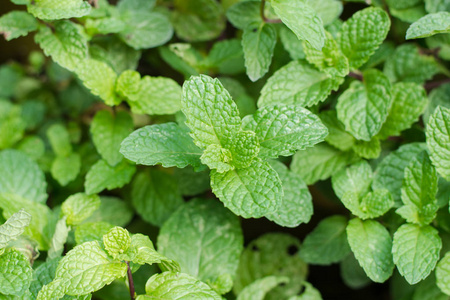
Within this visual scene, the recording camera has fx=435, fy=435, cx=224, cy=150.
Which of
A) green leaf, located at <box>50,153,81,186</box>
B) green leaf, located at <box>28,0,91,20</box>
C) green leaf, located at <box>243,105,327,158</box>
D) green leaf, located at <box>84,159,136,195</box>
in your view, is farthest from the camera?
green leaf, located at <box>50,153,81,186</box>

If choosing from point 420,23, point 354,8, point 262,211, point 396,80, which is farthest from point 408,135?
point 262,211

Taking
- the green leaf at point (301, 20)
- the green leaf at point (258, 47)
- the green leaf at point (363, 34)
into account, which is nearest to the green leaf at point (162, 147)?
the green leaf at point (258, 47)

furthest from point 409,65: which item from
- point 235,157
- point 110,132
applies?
point 110,132

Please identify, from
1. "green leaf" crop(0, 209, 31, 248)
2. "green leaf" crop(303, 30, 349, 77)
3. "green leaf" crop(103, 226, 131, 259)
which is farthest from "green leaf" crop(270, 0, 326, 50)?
"green leaf" crop(0, 209, 31, 248)

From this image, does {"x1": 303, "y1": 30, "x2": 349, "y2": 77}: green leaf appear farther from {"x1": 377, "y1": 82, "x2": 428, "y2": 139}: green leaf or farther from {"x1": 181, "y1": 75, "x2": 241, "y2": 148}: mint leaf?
{"x1": 181, "y1": 75, "x2": 241, "y2": 148}: mint leaf

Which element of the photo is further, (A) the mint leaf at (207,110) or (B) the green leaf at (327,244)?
(B) the green leaf at (327,244)

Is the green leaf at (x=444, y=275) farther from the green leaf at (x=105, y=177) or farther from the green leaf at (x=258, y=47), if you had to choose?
the green leaf at (x=105, y=177)
